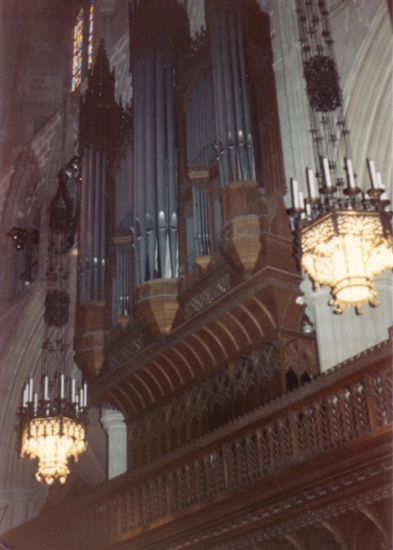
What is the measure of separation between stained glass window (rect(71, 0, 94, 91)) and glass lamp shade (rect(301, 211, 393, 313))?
12.9 m

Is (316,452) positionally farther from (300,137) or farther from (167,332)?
(300,137)

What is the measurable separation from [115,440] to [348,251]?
6.82 metres

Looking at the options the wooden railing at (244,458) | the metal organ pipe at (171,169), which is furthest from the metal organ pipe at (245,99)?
the wooden railing at (244,458)

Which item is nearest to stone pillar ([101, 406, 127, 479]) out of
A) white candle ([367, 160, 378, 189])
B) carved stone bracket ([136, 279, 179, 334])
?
carved stone bracket ([136, 279, 179, 334])

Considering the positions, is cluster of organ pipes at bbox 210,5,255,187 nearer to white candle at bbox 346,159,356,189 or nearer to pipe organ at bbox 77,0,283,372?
pipe organ at bbox 77,0,283,372

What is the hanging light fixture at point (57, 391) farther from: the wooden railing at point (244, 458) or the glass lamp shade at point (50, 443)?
the wooden railing at point (244, 458)

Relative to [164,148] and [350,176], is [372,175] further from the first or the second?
[164,148]

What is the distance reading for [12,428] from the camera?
1758cm

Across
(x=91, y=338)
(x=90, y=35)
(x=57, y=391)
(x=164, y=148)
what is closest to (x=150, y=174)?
(x=164, y=148)

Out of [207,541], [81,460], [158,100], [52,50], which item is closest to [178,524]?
[207,541]

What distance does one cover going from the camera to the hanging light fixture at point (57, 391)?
12117 mm

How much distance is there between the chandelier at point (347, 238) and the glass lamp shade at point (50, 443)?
222 inches

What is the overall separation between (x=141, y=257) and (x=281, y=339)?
2416 millimetres

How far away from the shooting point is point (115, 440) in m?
13.3
